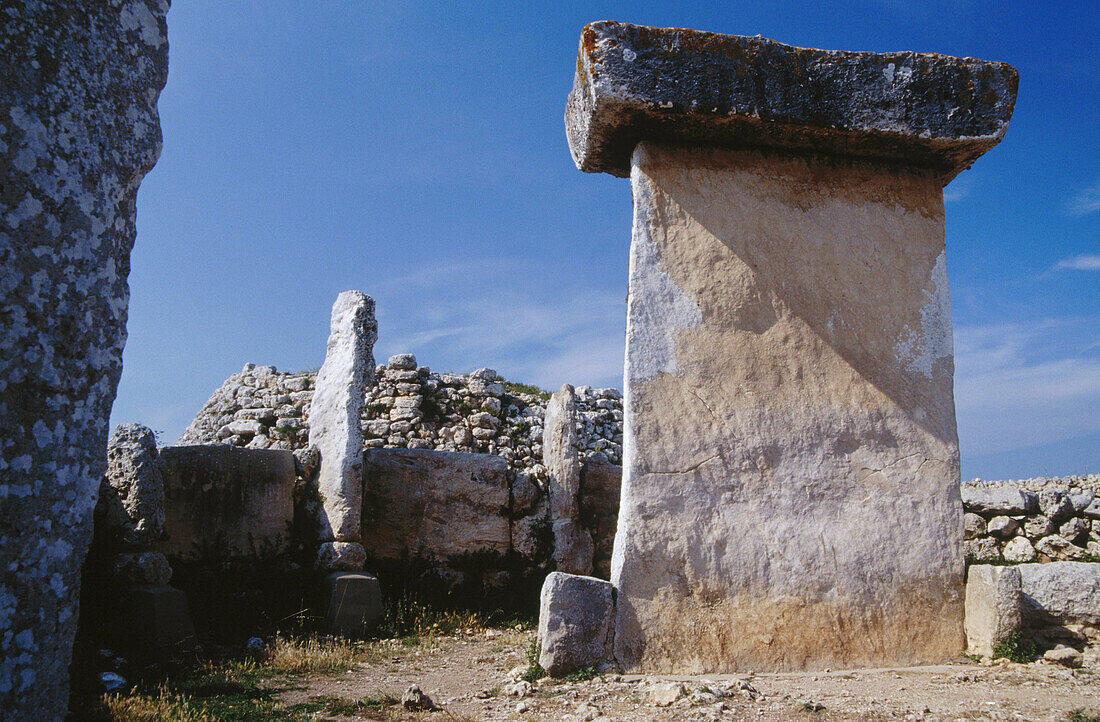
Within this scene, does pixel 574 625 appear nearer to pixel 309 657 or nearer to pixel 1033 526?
pixel 309 657

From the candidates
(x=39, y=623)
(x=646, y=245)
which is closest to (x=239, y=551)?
(x=646, y=245)

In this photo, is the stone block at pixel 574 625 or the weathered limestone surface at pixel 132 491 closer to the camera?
the stone block at pixel 574 625

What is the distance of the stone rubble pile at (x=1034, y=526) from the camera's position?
5.46 meters

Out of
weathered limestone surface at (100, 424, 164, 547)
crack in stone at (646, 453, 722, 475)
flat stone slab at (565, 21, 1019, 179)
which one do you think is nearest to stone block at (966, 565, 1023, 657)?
crack in stone at (646, 453, 722, 475)

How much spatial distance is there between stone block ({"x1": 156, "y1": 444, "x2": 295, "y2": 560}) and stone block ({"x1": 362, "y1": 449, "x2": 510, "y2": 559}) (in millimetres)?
792

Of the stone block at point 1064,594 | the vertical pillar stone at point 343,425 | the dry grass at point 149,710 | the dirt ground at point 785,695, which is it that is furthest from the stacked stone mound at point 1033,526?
the dry grass at point 149,710

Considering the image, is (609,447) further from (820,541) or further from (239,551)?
(820,541)

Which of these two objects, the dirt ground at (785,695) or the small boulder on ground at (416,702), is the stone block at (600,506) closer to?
the dirt ground at (785,695)

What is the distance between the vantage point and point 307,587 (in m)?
6.64

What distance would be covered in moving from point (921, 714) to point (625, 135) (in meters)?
3.42

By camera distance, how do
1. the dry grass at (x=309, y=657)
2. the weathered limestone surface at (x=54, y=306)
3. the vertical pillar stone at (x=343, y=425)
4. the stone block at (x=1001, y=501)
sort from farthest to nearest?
the vertical pillar stone at (x=343, y=425) < the stone block at (x=1001, y=501) < the dry grass at (x=309, y=657) < the weathered limestone surface at (x=54, y=306)

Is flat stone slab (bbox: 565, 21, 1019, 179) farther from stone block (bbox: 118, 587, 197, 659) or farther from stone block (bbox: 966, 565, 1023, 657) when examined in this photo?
stone block (bbox: 118, 587, 197, 659)

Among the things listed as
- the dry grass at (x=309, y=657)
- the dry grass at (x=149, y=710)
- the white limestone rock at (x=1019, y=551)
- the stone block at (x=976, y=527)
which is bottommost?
the dry grass at (x=309, y=657)

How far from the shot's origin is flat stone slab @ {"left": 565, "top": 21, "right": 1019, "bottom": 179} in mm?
4379
